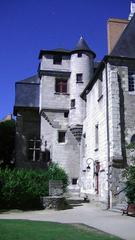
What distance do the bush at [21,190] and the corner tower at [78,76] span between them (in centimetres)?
1092

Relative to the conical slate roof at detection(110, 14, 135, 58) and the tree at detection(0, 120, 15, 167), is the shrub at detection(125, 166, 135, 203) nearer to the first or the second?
the conical slate roof at detection(110, 14, 135, 58)

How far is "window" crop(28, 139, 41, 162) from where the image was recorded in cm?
3326

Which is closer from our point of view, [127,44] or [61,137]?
[127,44]

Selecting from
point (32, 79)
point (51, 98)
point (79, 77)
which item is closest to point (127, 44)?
point (79, 77)

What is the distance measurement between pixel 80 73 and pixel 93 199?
39.9ft

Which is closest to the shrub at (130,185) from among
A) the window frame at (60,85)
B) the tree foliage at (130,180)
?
the tree foliage at (130,180)

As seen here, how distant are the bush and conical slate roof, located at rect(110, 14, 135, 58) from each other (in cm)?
909

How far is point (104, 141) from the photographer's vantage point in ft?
71.1

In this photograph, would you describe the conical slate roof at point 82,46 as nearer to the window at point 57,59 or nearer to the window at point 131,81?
the window at point 57,59

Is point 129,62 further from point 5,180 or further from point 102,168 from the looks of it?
point 5,180

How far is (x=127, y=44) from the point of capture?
75.9 feet

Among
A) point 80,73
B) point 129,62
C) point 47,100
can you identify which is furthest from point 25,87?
point 129,62

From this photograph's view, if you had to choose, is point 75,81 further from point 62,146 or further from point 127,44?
point 127,44

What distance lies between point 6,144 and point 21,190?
2188cm
